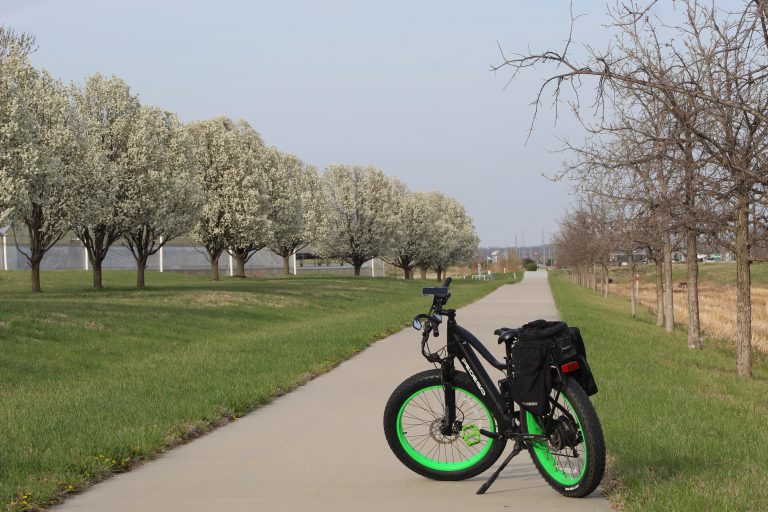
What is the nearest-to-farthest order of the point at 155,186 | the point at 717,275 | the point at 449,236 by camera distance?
the point at 155,186
the point at 449,236
the point at 717,275

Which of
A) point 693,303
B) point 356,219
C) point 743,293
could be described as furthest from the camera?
point 356,219

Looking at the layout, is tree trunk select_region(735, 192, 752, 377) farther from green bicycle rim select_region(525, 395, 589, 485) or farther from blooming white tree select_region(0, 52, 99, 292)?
blooming white tree select_region(0, 52, 99, 292)

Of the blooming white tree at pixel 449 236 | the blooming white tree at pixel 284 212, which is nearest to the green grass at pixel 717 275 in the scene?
the blooming white tree at pixel 449 236

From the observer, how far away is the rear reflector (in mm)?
5816

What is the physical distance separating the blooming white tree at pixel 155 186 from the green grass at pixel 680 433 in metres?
24.7

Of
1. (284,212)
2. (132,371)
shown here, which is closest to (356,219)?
(284,212)

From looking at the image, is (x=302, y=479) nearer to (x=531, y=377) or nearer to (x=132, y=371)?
(x=531, y=377)

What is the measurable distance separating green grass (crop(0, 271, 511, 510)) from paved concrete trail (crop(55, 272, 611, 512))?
1.21 ft

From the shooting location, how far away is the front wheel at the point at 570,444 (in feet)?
18.4

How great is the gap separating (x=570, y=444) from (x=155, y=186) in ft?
111

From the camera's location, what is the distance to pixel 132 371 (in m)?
13.8

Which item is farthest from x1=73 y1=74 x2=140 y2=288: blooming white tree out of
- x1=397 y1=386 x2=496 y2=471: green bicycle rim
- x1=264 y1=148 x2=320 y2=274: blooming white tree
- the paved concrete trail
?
x1=397 y1=386 x2=496 y2=471: green bicycle rim

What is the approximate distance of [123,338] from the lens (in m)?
18.5

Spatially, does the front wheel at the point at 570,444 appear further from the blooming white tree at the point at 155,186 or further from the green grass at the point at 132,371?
the blooming white tree at the point at 155,186
